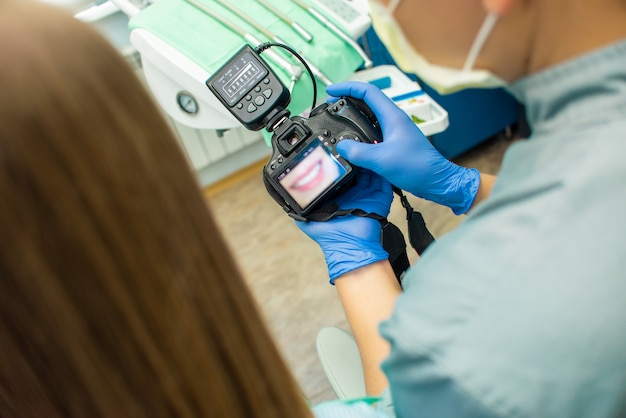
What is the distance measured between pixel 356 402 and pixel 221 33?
0.76 m

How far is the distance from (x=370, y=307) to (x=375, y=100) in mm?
381

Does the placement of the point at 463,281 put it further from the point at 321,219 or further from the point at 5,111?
the point at 321,219

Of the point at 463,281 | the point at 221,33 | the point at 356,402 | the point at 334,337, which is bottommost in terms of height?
the point at 334,337

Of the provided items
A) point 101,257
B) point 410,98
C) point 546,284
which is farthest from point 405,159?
point 101,257

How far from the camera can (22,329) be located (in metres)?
0.36

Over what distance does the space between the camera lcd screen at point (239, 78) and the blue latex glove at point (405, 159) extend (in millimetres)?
151

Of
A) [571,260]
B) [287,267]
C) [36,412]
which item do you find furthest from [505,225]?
[287,267]

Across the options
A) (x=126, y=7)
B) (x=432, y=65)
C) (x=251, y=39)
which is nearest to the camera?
(x=432, y=65)

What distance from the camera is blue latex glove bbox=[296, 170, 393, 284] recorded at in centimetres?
87

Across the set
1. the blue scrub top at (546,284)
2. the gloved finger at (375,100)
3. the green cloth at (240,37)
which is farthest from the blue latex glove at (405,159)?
the blue scrub top at (546,284)

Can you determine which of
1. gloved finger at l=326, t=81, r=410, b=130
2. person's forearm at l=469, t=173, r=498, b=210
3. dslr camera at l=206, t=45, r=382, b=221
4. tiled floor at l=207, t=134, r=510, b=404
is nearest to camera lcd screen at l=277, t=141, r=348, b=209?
dslr camera at l=206, t=45, r=382, b=221

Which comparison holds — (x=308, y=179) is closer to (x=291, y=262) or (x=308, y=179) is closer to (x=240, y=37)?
(x=240, y=37)

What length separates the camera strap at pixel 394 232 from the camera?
0.90m

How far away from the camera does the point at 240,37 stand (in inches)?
40.8
